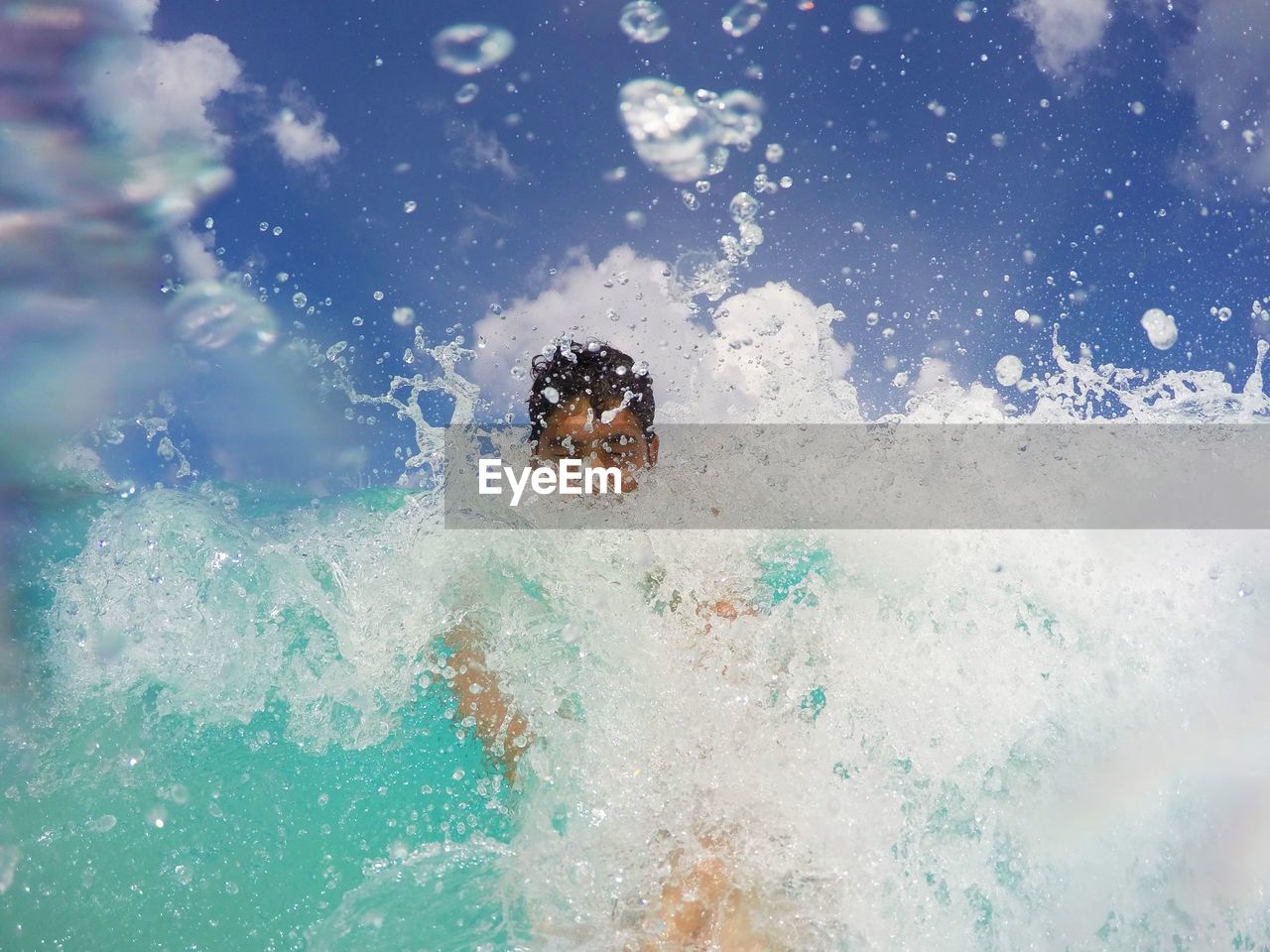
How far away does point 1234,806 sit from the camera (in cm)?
199

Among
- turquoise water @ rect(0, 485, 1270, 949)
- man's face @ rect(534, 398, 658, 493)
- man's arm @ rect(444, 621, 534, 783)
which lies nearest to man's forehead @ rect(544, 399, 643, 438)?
man's face @ rect(534, 398, 658, 493)

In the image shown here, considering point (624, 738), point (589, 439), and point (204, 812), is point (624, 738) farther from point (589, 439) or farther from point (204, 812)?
point (204, 812)

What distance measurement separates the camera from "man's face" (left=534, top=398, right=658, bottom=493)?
2715 millimetres

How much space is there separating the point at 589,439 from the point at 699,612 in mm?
822

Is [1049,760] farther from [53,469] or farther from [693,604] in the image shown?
[53,469]

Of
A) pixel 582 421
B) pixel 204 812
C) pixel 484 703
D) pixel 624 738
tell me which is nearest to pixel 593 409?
pixel 582 421

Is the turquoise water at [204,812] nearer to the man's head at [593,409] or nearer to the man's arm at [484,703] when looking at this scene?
the man's arm at [484,703]

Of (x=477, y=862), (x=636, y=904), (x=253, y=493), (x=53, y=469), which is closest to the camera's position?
(x=636, y=904)

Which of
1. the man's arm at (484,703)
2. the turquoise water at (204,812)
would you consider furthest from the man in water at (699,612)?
the turquoise water at (204,812)

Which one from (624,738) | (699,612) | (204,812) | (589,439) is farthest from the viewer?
(589,439)

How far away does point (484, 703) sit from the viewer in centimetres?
236

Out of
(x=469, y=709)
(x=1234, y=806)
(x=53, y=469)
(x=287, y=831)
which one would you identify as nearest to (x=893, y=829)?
(x=1234, y=806)

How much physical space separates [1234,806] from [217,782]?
3.07 m

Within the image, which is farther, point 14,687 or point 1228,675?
point 14,687
